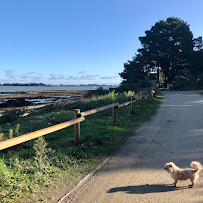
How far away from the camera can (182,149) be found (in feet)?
16.0

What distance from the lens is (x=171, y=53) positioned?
45.5 m

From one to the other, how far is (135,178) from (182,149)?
2.16 m

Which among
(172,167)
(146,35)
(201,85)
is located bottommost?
(172,167)

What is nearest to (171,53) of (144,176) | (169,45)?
(169,45)

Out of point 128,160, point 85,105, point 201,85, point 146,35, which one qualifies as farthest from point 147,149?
point 146,35

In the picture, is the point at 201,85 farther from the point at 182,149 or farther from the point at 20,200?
the point at 20,200

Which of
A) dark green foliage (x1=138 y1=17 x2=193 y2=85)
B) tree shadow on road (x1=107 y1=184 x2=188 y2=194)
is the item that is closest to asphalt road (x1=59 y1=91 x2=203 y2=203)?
tree shadow on road (x1=107 y1=184 x2=188 y2=194)

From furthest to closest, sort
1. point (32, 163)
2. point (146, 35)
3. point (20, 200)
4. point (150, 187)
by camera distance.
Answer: point (146, 35) → point (32, 163) → point (150, 187) → point (20, 200)

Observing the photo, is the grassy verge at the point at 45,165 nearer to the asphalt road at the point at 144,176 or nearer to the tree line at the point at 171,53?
the asphalt road at the point at 144,176

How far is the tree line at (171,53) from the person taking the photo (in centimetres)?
4459

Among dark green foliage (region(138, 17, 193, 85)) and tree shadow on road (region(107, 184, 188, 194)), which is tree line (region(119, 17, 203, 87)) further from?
tree shadow on road (region(107, 184, 188, 194))

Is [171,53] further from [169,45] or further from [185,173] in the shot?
[185,173]

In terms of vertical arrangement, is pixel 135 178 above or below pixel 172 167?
below

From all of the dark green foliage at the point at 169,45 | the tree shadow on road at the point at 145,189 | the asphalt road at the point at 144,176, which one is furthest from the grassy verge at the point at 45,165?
the dark green foliage at the point at 169,45
